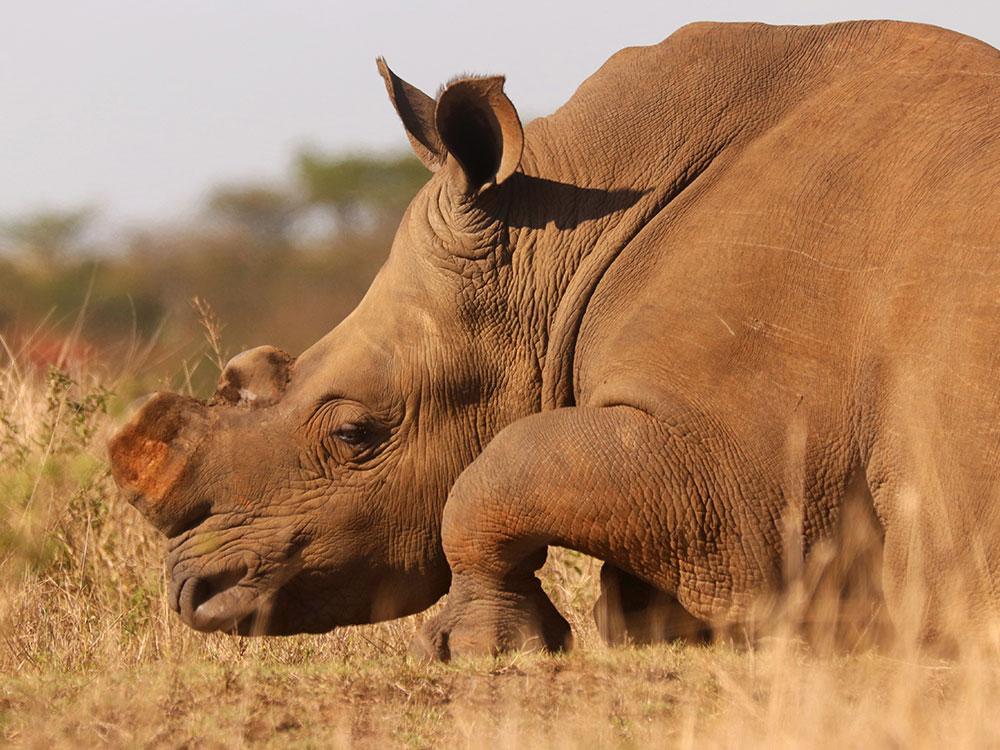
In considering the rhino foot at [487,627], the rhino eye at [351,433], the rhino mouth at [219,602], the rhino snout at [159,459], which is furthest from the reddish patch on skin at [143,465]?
the rhino foot at [487,627]

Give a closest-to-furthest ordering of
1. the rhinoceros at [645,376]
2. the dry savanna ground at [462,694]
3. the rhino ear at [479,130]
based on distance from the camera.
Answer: the dry savanna ground at [462,694] → the rhinoceros at [645,376] → the rhino ear at [479,130]

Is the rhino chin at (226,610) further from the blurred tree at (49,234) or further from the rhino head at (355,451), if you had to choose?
the blurred tree at (49,234)

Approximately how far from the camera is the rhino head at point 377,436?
257 inches

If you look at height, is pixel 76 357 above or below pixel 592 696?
above

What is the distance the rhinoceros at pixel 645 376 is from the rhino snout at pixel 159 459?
0.01 m

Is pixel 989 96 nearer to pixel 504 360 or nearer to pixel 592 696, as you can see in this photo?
pixel 504 360

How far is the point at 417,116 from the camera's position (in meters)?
6.90

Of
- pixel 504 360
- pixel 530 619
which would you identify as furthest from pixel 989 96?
pixel 530 619

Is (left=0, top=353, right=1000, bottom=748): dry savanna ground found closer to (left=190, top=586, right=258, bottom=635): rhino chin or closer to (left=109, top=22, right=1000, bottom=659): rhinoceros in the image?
(left=190, top=586, right=258, bottom=635): rhino chin

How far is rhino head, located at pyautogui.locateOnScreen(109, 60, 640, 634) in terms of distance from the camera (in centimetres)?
653

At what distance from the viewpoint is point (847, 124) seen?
6.05 metres

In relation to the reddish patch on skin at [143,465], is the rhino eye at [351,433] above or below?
above

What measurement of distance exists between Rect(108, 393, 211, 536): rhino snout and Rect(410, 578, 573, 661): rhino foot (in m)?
1.04

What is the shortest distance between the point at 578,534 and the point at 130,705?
4.96 feet
